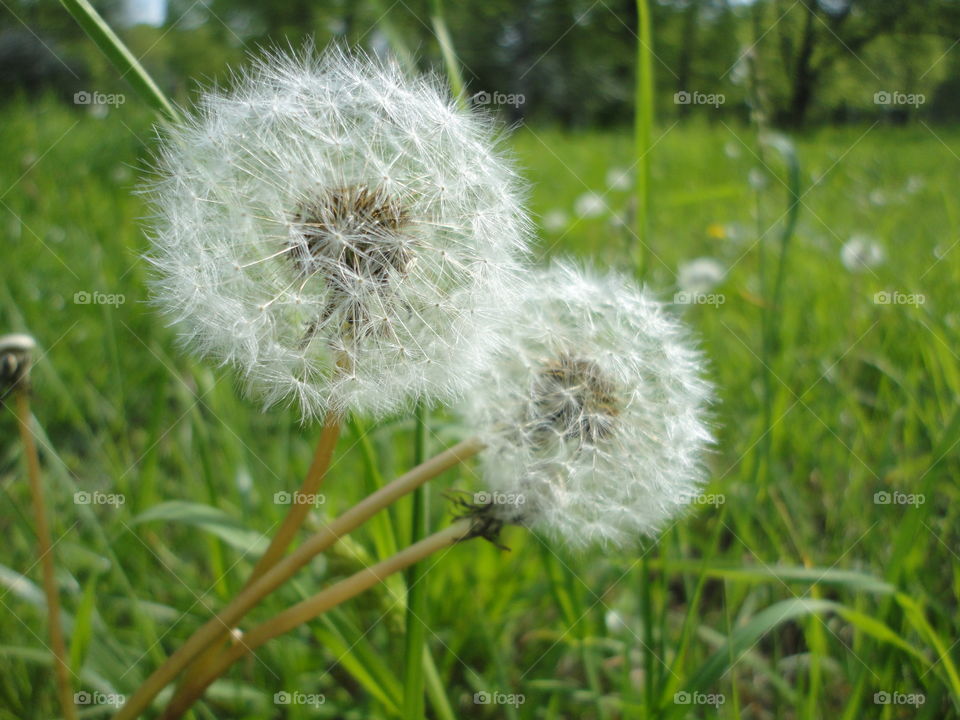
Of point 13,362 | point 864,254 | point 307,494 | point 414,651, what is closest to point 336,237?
point 307,494

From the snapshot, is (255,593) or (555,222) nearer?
(255,593)

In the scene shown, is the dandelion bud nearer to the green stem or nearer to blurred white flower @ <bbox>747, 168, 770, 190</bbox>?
the green stem

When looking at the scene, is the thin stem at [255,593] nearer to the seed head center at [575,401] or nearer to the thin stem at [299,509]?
the thin stem at [299,509]

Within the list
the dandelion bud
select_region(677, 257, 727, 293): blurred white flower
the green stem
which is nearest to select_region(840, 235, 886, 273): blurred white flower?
select_region(677, 257, 727, 293): blurred white flower

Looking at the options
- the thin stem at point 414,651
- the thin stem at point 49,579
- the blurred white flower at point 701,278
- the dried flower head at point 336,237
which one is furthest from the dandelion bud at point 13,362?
the blurred white flower at point 701,278

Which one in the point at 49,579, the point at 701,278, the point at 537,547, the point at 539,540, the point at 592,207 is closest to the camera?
the point at 49,579

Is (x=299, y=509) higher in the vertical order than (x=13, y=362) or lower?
lower

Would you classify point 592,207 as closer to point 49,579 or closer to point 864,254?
point 864,254
